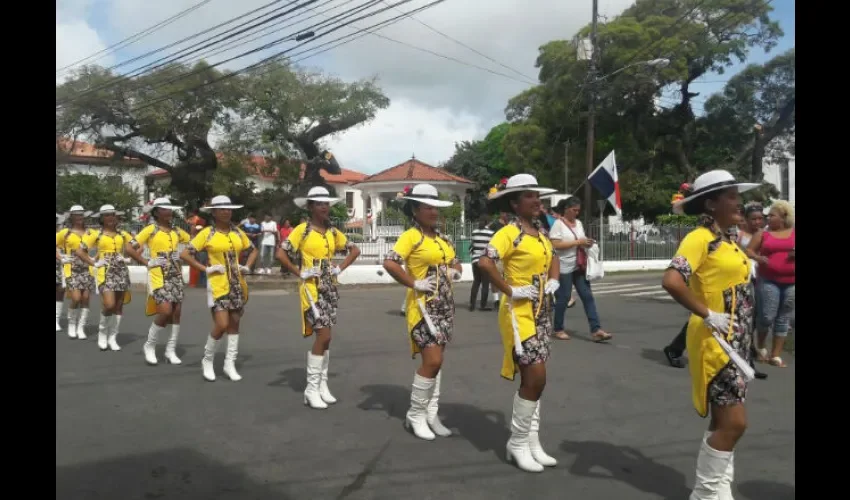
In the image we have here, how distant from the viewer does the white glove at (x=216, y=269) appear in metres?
7.40

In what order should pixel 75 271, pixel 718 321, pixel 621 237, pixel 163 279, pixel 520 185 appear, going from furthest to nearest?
pixel 621 237, pixel 75 271, pixel 163 279, pixel 520 185, pixel 718 321

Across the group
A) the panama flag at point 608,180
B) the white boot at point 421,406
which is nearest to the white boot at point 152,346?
the white boot at point 421,406

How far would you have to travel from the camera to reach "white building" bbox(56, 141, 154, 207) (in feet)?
88.9

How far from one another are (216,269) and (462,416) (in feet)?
10.3

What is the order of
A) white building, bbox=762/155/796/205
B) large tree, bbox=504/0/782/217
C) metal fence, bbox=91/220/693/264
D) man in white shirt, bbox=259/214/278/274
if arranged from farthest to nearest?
white building, bbox=762/155/796/205 < large tree, bbox=504/0/782/217 < metal fence, bbox=91/220/693/264 < man in white shirt, bbox=259/214/278/274

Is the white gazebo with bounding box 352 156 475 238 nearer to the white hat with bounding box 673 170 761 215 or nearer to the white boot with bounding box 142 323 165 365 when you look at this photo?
the white boot with bounding box 142 323 165 365

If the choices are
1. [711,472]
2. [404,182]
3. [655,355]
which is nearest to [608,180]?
[655,355]

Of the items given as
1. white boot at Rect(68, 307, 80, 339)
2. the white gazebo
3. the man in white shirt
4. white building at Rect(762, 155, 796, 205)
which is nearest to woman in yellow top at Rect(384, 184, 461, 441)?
white boot at Rect(68, 307, 80, 339)

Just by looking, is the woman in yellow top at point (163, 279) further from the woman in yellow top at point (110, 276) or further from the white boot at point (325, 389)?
the white boot at point (325, 389)

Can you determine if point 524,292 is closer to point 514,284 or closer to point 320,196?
point 514,284

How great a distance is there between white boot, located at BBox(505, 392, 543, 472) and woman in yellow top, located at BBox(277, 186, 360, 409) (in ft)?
7.33

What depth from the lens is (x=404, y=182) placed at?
34844 millimetres

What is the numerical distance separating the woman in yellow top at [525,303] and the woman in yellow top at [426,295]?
2.35 ft
